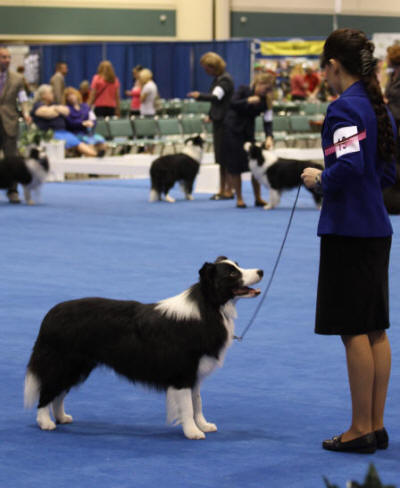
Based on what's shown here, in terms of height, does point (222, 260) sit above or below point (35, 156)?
above

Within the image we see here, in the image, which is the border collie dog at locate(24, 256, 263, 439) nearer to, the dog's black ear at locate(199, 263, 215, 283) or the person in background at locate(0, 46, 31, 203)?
the dog's black ear at locate(199, 263, 215, 283)

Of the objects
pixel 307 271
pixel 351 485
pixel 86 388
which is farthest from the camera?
pixel 307 271

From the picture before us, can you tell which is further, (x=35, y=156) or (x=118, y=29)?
(x=118, y=29)

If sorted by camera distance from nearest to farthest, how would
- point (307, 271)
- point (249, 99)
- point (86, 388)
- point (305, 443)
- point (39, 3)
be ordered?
point (305, 443)
point (86, 388)
point (307, 271)
point (249, 99)
point (39, 3)

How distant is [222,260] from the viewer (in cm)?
385

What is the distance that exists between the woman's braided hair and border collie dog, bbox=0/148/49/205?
9.01 metres

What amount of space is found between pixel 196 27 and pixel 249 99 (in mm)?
20050

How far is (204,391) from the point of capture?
14.7ft

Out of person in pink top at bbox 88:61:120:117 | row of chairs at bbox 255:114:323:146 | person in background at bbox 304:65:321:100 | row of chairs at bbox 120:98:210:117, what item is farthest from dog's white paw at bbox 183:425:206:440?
person in background at bbox 304:65:321:100

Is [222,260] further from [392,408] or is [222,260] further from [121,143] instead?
[121,143]

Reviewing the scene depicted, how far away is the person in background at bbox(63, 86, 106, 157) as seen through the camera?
15555 mm

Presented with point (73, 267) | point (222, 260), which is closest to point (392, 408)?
point (222, 260)

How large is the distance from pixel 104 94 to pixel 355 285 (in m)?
15.6

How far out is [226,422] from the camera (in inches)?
158
